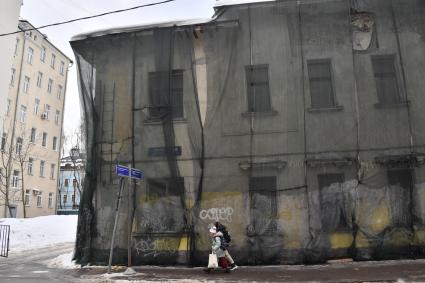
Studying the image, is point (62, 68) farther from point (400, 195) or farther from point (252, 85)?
point (400, 195)

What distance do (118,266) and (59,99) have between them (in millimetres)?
39856

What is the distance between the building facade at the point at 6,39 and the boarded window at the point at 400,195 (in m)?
14.1

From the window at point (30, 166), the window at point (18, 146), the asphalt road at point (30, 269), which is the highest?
the window at point (18, 146)

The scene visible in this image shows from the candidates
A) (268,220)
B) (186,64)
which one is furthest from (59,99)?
(268,220)

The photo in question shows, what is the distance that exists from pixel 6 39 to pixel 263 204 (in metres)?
11.6

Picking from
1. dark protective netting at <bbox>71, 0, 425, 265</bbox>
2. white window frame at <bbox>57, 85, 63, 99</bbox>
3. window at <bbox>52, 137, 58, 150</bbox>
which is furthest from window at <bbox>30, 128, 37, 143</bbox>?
dark protective netting at <bbox>71, 0, 425, 265</bbox>

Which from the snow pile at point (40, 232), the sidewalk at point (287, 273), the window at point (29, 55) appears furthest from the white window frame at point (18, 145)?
the sidewalk at point (287, 273)

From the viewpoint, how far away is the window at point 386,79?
13.1 m

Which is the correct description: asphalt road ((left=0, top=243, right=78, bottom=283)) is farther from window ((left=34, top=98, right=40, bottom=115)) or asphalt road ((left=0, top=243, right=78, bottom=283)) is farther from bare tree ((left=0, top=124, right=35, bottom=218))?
window ((left=34, top=98, right=40, bottom=115))

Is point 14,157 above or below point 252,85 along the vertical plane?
above

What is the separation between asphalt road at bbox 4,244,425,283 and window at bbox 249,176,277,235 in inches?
48.8

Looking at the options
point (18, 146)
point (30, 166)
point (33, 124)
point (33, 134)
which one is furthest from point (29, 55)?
point (30, 166)

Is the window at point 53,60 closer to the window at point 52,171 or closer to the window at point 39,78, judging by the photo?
the window at point 39,78

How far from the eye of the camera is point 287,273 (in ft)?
34.7
